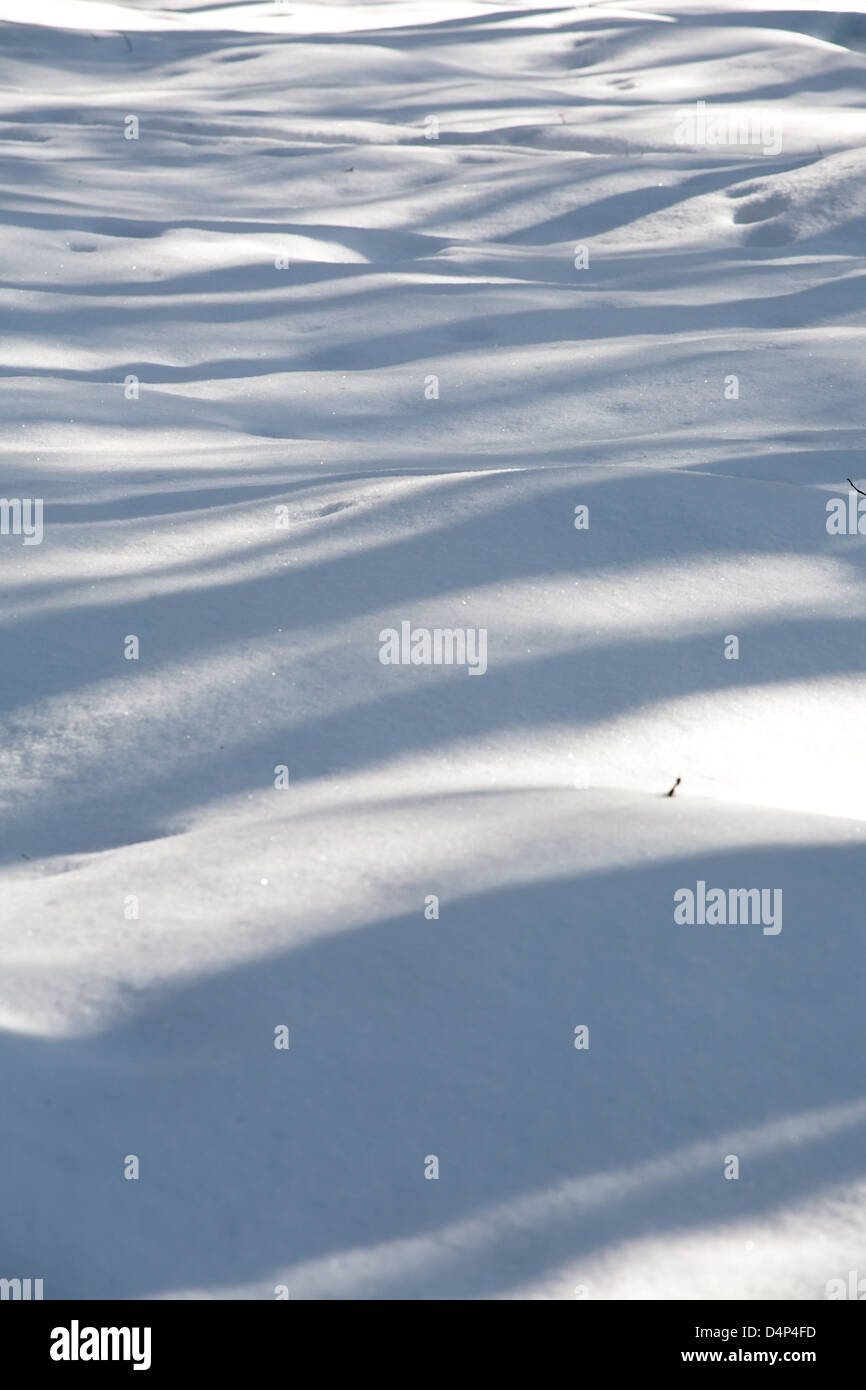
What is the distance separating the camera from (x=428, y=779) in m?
1.89

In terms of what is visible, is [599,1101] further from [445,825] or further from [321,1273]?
[445,825]

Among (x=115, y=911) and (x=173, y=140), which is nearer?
(x=115, y=911)

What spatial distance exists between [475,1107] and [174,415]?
2.90m

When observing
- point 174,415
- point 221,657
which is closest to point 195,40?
point 174,415

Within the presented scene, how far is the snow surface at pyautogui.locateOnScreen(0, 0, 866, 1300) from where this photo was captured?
1.16 m

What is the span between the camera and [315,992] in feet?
4.45

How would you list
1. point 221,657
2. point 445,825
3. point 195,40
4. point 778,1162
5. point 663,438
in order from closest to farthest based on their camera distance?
point 778,1162 < point 445,825 < point 221,657 < point 663,438 < point 195,40

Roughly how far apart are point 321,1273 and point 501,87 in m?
8.95

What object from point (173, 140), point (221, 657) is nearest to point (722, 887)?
point (221, 657)

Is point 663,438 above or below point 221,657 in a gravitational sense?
above

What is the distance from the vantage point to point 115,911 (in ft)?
5.00

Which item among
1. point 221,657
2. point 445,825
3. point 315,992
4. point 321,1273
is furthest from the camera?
point 221,657

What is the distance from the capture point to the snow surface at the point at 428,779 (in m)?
1.16

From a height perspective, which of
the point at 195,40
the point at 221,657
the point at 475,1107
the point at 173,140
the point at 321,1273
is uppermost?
the point at 195,40
